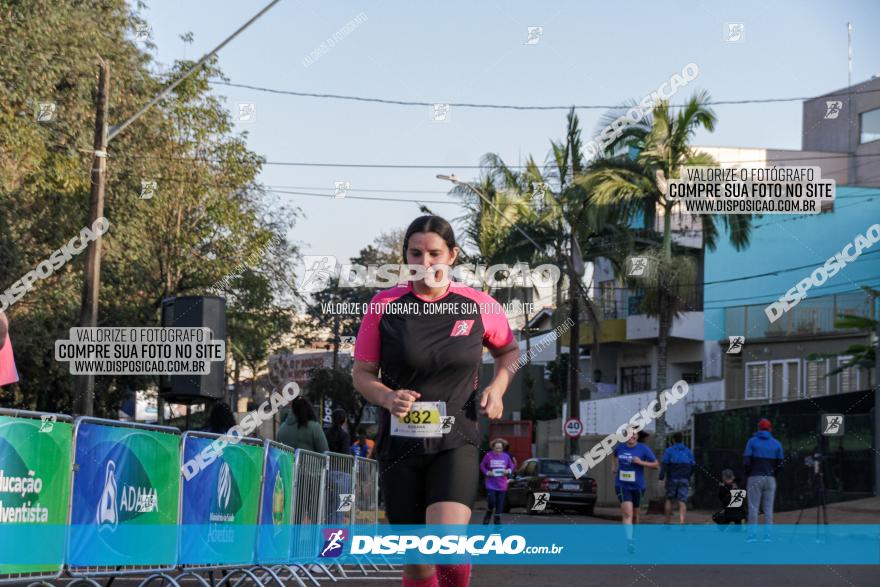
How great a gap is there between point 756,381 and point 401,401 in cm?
3968

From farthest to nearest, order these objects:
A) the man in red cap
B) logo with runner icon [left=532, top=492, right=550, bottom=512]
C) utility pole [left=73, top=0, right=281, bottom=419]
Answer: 1. logo with runner icon [left=532, top=492, right=550, bottom=512]
2. utility pole [left=73, top=0, right=281, bottom=419]
3. the man in red cap

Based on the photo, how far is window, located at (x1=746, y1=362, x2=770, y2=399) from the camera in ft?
142

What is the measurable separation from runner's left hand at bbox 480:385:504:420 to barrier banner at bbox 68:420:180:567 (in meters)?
2.86

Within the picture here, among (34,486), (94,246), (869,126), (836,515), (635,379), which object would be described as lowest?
(836,515)

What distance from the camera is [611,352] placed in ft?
189

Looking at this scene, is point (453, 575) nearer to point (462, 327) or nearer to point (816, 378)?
point (462, 327)

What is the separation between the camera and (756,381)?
144ft

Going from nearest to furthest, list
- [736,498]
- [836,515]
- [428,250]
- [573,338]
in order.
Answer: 1. [428,250]
2. [736,498]
3. [836,515]
4. [573,338]

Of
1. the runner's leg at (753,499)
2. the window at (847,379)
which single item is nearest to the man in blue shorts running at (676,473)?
the runner's leg at (753,499)

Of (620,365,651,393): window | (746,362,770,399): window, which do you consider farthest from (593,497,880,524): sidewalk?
(620,365,651,393): window

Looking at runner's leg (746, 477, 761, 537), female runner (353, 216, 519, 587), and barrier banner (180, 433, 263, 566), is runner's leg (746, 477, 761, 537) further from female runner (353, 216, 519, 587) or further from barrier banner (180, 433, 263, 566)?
female runner (353, 216, 519, 587)

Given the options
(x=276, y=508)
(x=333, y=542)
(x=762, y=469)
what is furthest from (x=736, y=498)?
(x=276, y=508)

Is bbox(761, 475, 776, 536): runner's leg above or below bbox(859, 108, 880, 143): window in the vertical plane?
below

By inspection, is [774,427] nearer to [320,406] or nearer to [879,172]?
[879,172]
